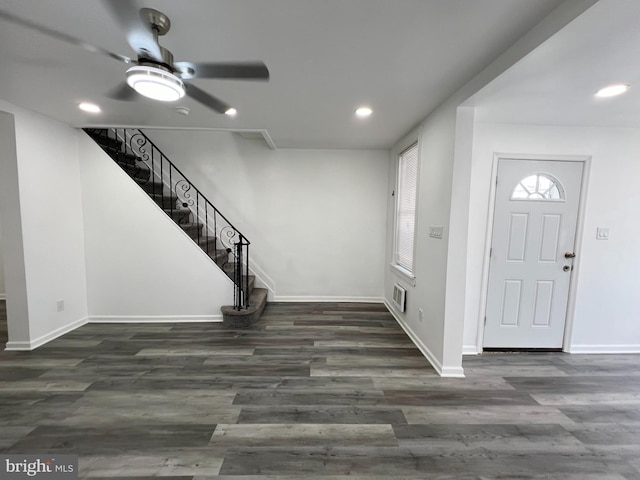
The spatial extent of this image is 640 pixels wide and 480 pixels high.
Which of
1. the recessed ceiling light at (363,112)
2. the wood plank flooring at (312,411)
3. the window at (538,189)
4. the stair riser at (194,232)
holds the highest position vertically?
the recessed ceiling light at (363,112)

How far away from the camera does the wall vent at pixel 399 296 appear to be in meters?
3.51

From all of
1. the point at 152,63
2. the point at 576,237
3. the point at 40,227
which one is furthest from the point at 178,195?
the point at 576,237

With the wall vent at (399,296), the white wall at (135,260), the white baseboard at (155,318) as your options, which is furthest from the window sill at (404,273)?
the white baseboard at (155,318)

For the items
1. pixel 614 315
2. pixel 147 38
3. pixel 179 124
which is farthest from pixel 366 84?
pixel 614 315

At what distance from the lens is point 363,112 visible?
2.76m

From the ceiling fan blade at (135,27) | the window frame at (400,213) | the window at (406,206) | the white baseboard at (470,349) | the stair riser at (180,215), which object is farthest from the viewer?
the stair riser at (180,215)

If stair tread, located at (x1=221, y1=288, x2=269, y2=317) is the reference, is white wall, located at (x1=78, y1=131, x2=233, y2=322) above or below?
above

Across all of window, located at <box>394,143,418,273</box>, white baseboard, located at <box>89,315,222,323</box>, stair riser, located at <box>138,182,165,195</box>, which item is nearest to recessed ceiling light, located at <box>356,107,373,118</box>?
window, located at <box>394,143,418,273</box>

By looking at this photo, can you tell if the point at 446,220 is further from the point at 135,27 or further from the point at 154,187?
the point at 154,187

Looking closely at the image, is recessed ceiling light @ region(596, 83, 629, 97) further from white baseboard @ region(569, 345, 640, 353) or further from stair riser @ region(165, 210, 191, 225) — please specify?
stair riser @ region(165, 210, 191, 225)

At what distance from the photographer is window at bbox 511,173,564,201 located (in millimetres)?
2854

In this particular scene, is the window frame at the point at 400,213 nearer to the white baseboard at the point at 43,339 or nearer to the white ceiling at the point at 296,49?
the white ceiling at the point at 296,49

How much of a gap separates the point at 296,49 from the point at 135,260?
3371 millimetres

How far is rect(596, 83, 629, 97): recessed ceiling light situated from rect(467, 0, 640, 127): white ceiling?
0.13 ft
